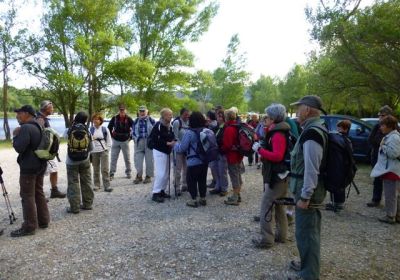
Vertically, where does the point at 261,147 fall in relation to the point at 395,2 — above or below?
below

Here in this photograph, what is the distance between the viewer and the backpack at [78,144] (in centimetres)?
604

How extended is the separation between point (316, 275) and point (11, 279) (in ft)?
11.3

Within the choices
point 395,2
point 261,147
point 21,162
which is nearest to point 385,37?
point 395,2

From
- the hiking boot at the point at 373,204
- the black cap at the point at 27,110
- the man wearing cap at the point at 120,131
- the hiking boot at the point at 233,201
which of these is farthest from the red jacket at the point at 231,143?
the man wearing cap at the point at 120,131

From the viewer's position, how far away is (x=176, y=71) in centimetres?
2872

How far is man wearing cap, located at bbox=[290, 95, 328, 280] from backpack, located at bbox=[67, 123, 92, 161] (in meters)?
4.01

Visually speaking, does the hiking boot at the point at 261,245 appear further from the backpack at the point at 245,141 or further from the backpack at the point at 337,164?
the backpack at the point at 245,141

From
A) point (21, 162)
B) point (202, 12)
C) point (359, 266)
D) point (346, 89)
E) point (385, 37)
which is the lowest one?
point (359, 266)

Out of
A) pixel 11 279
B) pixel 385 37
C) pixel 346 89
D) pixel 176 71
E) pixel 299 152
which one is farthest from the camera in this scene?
pixel 176 71

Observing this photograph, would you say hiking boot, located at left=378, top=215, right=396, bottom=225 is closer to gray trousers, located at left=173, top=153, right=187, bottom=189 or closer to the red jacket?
the red jacket

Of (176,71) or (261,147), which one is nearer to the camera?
(261,147)

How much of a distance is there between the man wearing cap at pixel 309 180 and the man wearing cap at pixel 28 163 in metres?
3.82

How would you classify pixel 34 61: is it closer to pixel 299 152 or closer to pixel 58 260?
pixel 58 260

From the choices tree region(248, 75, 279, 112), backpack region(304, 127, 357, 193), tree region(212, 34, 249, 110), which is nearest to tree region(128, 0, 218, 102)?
tree region(212, 34, 249, 110)
